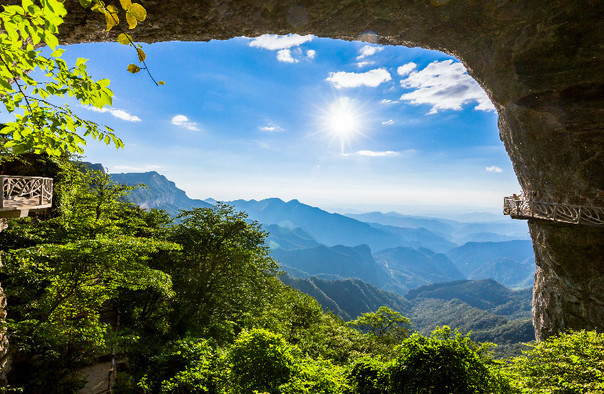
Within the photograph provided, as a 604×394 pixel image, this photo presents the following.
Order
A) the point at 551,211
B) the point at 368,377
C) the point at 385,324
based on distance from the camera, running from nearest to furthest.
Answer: the point at 368,377
the point at 551,211
the point at 385,324

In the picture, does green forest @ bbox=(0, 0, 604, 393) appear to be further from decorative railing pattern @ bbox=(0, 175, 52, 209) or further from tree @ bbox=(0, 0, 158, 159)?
decorative railing pattern @ bbox=(0, 175, 52, 209)

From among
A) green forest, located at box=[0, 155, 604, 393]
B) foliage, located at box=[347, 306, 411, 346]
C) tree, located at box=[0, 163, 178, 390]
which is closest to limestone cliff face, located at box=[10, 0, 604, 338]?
green forest, located at box=[0, 155, 604, 393]

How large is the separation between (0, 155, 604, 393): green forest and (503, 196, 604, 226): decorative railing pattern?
7963 mm

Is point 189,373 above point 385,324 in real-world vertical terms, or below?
above

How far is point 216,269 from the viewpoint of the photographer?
58.9 ft

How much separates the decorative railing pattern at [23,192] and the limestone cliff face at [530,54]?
8.00 metres

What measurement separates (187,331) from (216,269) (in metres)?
7.06

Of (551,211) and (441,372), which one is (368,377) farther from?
(551,211)

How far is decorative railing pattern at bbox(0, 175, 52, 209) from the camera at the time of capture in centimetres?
811

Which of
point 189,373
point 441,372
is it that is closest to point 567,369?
point 441,372

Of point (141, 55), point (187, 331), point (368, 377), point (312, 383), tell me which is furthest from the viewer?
point (187, 331)

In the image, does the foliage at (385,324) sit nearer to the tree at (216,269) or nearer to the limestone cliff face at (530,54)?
the tree at (216,269)

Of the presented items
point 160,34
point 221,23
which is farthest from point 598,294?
point 160,34

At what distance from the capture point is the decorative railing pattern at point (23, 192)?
8.11 meters
